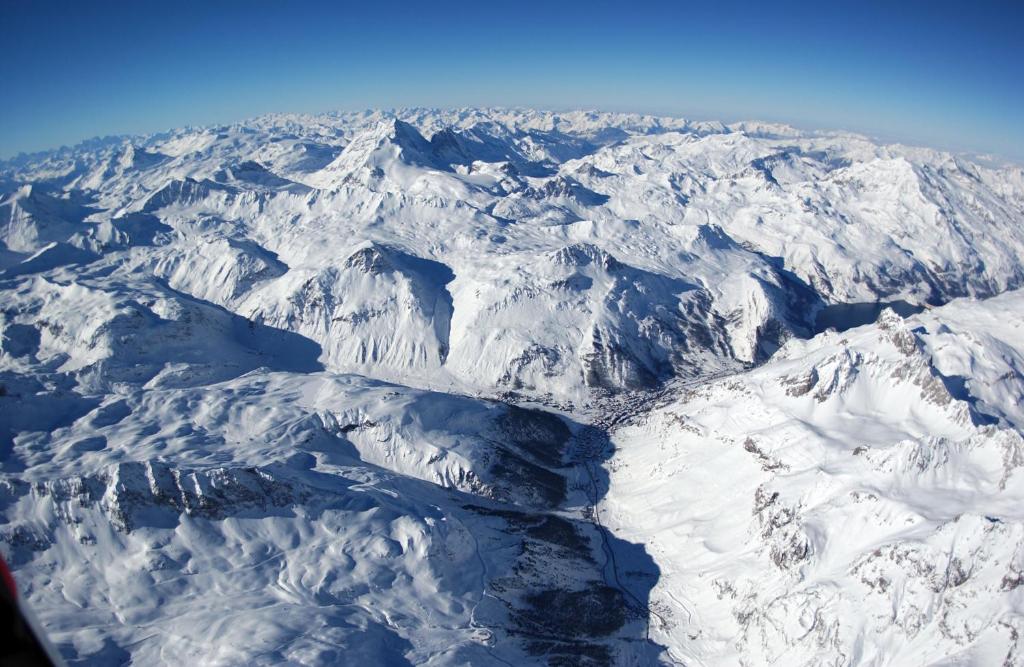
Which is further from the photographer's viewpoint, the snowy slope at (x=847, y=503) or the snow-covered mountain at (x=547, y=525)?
the snow-covered mountain at (x=547, y=525)

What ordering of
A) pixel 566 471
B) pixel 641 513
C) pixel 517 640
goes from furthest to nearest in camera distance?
pixel 566 471, pixel 641 513, pixel 517 640

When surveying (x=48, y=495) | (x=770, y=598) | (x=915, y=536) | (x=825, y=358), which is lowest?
(x=770, y=598)

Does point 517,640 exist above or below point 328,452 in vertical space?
below

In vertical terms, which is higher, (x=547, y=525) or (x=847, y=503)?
(x=847, y=503)

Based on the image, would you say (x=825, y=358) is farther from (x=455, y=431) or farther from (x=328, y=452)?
(x=328, y=452)

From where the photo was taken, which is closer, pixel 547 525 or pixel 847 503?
pixel 847 503

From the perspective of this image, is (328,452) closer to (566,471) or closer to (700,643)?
(566,471)

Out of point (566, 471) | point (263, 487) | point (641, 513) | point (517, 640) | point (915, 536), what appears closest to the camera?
point (915, 536)

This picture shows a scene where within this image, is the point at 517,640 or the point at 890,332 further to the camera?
the point at 890,332

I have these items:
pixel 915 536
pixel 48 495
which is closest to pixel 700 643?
pixel 915 536

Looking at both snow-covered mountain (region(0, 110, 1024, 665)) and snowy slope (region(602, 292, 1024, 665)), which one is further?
snow-covered mountain (region(0, 110, 1024, 665))
